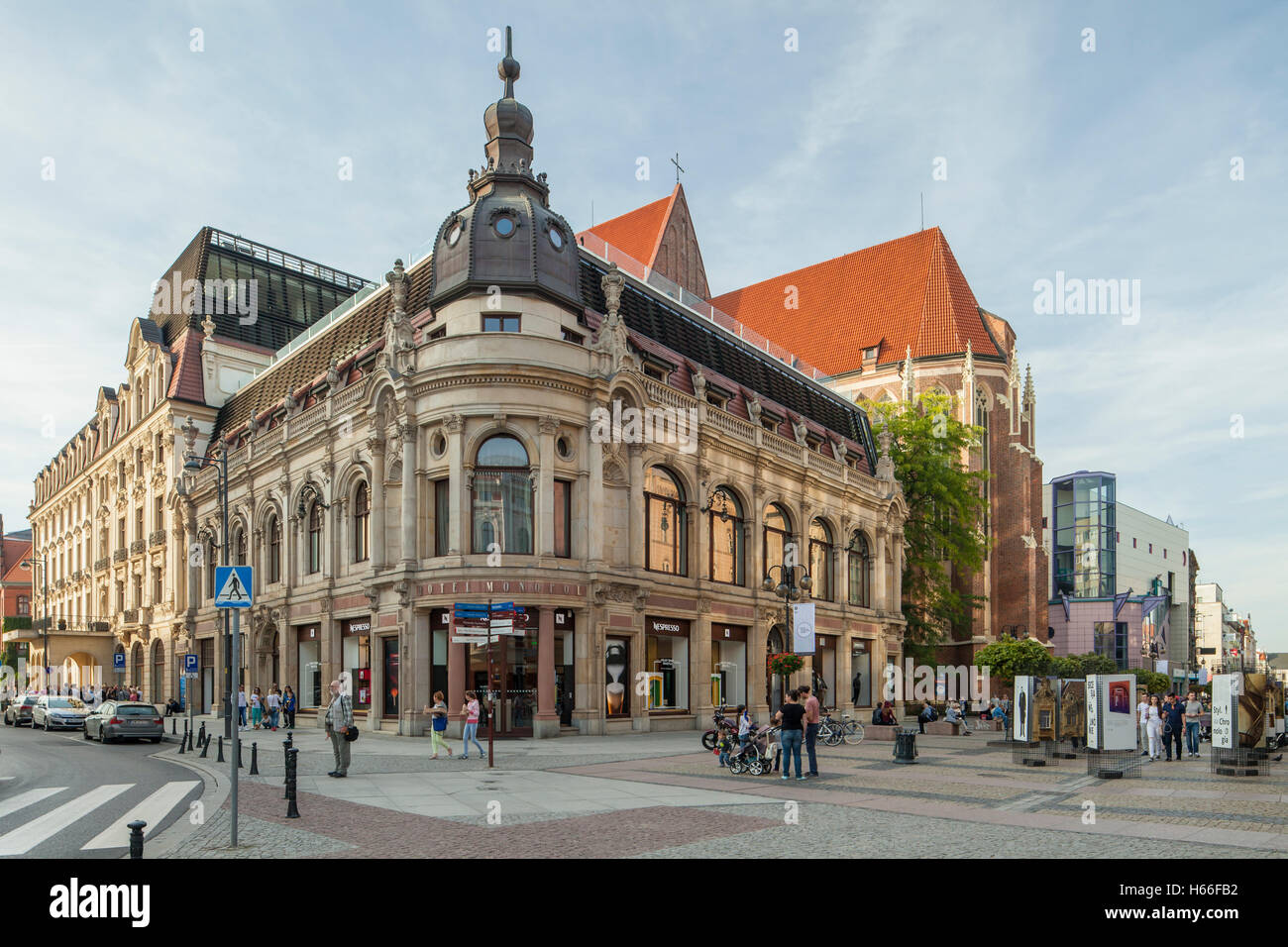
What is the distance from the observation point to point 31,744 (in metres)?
31.3

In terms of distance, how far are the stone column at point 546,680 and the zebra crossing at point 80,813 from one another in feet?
43.9

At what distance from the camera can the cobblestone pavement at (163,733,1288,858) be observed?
1150 cm

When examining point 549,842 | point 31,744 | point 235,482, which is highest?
point 235,482

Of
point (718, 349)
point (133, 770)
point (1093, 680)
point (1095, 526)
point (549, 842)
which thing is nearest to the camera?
point (549, 842)

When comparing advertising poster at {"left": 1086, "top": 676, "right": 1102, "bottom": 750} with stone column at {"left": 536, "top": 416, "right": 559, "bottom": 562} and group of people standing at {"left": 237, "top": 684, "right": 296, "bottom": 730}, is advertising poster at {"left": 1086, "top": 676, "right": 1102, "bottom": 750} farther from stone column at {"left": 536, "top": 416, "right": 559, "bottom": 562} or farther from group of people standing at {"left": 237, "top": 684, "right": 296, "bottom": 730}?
group of people standing at {"left": 237, "top": 684, "right": 296, "bottom": 730}

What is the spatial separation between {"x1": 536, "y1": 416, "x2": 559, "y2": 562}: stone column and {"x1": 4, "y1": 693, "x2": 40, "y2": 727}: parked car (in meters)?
24.6

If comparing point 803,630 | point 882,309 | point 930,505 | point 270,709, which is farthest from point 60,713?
point 882,309

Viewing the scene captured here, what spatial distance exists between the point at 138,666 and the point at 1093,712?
181ft

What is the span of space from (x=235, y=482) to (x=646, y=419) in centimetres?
2261

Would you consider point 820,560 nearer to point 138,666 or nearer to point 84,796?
point 84,796

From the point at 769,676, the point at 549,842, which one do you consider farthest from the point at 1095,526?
the point at 549,842

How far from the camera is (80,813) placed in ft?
48.9

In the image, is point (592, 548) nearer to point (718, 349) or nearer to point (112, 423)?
point (718, 349)

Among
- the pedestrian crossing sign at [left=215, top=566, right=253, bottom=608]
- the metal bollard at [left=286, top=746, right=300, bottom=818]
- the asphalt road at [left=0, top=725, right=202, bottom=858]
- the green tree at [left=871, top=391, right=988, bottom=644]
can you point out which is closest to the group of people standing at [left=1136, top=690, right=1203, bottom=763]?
the metal bollard at [left=286, top=746, right=300, bottom=818]
